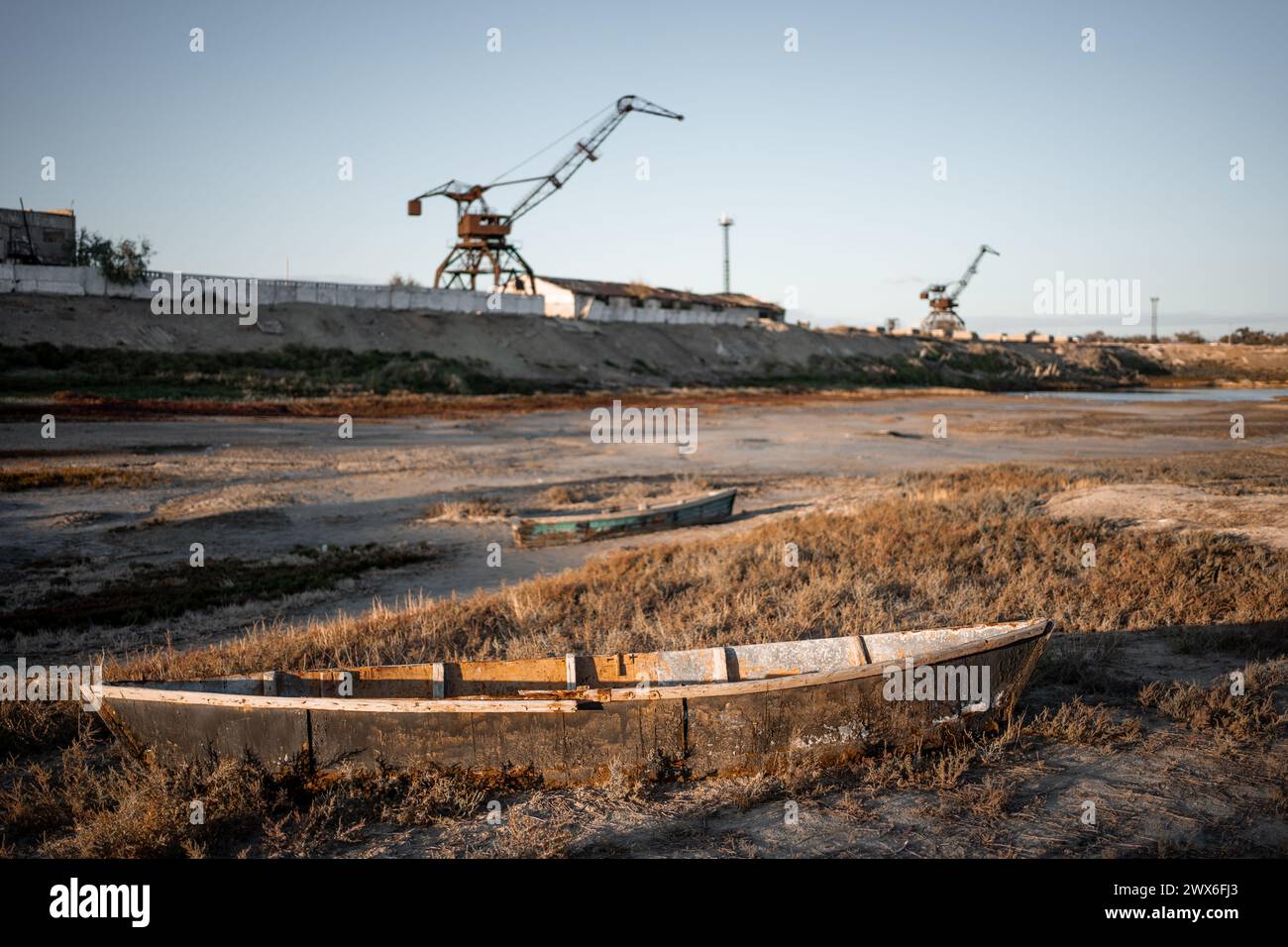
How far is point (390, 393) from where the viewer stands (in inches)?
2023

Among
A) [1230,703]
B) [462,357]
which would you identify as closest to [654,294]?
[462,357]

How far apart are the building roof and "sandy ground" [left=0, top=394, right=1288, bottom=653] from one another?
136ft

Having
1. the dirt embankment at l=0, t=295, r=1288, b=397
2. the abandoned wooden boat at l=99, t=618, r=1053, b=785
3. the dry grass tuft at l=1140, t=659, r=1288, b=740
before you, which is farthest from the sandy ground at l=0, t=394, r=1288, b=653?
the dirt embankment at l=0, t=295, r=1288, b=397

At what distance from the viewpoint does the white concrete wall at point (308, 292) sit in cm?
5559

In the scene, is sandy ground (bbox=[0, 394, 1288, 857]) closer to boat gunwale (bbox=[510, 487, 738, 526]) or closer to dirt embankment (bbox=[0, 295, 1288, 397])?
boat gunwale (bbox=[510, 487, 738, 526])

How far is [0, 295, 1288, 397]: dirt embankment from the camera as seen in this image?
4941 cm

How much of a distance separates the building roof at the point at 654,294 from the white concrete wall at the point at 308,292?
30.2ft

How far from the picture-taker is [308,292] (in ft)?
220

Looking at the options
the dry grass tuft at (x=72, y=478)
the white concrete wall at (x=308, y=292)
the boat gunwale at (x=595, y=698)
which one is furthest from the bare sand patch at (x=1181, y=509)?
the white concrete wall at (x=308, y=292)

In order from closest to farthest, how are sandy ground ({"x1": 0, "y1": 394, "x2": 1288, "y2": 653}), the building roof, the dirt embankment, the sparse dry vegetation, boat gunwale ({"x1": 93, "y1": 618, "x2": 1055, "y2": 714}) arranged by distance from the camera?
1. the sparse dry vegetation
2. boat gunwale ({"x1": 93, "y1": 618, "x2": 1055, "y2": 714})
3. sandy ground ({"x1": 0, "y1": 394, "x2": 1288, "y2": 653})
4. the dirt embankment
5. the building roof

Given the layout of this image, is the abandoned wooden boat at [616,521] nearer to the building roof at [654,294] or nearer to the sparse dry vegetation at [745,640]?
the sparse dry vegetation at [745,640]

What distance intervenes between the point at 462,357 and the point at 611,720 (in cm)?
5939
